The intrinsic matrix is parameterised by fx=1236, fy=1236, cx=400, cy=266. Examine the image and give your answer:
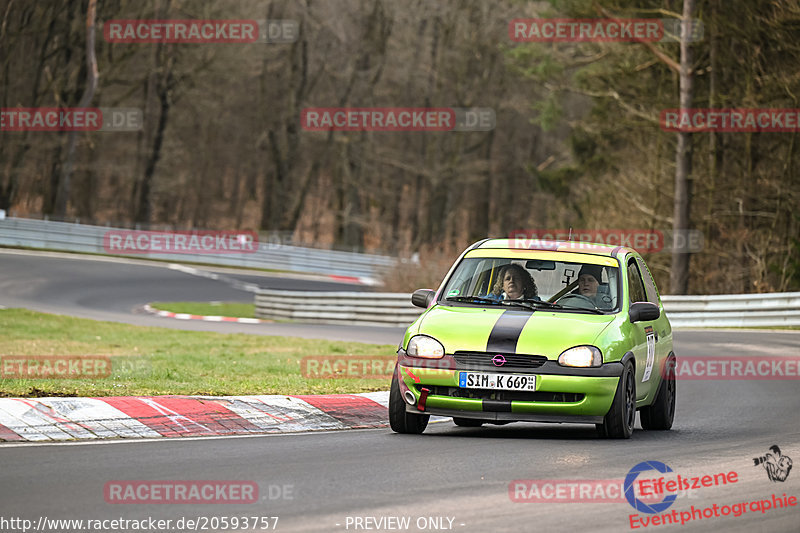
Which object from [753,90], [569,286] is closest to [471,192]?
[753,90]

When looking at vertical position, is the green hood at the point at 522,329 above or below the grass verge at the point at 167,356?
above

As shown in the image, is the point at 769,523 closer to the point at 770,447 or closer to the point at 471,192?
the point at 770,447

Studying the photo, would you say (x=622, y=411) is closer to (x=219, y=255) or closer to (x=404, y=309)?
(x=404, y=309)

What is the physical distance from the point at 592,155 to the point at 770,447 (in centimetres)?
3923

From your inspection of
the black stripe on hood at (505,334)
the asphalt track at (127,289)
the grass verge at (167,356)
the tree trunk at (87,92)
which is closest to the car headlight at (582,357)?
the black stripe on hood at (505,334)

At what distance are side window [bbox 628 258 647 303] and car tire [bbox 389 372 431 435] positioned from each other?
2.47 metres

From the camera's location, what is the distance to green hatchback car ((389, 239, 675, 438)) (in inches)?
392

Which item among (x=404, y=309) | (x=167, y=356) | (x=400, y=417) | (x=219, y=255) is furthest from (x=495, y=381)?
(x=219, y=255)

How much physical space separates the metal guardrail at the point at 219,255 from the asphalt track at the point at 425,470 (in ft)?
107

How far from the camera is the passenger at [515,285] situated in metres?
11.2

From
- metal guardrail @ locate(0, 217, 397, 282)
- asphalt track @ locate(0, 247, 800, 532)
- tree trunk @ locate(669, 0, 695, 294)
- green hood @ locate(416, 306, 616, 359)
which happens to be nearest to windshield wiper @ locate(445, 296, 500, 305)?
green hood @ locate(416, 306, 616, 359)

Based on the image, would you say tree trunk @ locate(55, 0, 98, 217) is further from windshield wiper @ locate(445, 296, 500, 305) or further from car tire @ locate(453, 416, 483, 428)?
windshield wiper @ locate(445, 296, 500, 305)

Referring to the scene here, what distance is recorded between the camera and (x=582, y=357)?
32.8ft

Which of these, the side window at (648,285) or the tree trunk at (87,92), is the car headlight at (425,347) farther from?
the tree trunk at (87,92)
